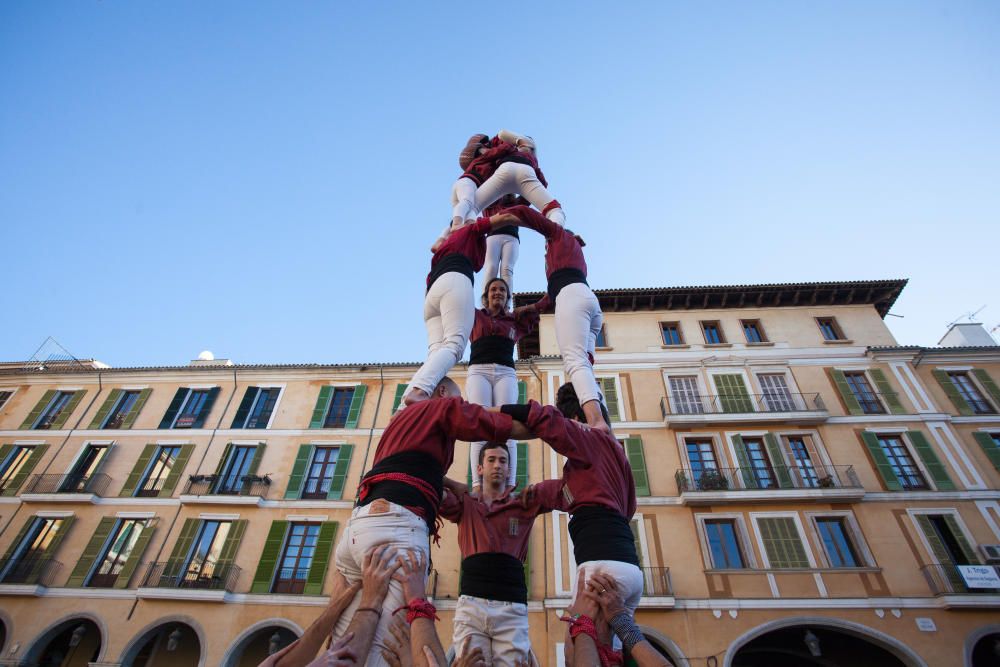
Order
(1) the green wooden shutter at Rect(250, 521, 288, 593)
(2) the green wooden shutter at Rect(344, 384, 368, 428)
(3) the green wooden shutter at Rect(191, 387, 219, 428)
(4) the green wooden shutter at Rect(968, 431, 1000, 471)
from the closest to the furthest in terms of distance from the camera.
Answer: (1) the green wooden shutter at Rect(250, 521, 288, 593), (4) the green wooden shutter at Rect(968, 431, 1000, 471), (2) the green wooden shutter at Rect(344, 384, 368, 428), (3) the green wooden shutter at Rect(191, 387, 219, 428)

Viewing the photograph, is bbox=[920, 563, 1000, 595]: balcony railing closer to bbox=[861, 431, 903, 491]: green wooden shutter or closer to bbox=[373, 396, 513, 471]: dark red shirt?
bbox=[861, 431, 903, 491]: green wooden shutter

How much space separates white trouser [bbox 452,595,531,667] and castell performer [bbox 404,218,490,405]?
1.44 m

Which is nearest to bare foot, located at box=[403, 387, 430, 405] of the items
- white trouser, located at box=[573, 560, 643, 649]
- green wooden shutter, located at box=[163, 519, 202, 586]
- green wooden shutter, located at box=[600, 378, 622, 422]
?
white trouser, located at box=[573, 560, 643, 649]

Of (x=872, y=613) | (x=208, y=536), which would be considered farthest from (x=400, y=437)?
(x=208, y=536)

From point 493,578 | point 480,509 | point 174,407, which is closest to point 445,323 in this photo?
point 480,509

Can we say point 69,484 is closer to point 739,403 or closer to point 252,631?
point 252,631

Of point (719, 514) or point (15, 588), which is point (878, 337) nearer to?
point (719, 514)

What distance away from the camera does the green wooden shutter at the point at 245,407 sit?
21.7 m

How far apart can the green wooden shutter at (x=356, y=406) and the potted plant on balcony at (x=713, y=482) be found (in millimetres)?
12964

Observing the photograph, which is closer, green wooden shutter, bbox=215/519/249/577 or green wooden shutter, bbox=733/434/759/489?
green wooden shutter, bbox=215/519/249/577

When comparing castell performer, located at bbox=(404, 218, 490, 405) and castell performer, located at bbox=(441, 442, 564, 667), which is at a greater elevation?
castell performer, located at bbox=(404, 218, 490, 405)

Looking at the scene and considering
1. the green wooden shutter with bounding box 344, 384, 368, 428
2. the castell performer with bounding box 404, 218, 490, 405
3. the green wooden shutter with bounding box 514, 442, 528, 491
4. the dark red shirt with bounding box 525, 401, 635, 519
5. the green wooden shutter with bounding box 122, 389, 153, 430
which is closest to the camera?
the dark red shirt with bounding box 525, 401, 635, 519

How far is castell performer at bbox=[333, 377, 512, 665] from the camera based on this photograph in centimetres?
267

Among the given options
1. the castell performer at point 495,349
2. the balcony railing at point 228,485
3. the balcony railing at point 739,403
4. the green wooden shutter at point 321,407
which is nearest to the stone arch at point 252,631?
the balcony railing at point 228,485
